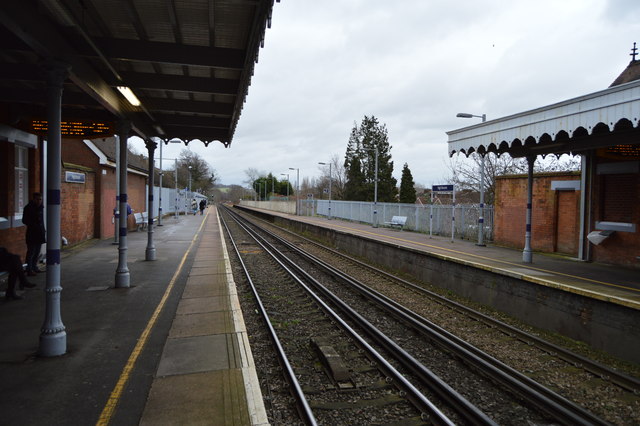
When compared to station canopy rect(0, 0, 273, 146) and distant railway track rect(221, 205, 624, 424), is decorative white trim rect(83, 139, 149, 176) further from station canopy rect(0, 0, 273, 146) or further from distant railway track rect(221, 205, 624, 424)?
distant railway track rect(221, 205, 624, 424)

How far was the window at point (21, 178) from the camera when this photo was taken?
32.6 feet

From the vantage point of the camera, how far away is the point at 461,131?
34.5ft

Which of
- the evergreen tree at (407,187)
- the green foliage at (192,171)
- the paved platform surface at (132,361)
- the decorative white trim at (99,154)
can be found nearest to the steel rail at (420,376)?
the paved platform surface at (132,361)

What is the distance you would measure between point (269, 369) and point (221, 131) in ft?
23.9

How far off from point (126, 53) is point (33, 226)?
16.4 feet

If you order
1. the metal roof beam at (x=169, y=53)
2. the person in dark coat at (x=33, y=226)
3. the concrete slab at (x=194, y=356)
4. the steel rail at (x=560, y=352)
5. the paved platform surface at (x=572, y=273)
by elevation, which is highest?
the metal roof beam at (x=169, y=53)

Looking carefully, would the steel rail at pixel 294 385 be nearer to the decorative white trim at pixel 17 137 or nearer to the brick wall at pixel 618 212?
the decorative white trim at pixel 17 137

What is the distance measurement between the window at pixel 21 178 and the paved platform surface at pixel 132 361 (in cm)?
235

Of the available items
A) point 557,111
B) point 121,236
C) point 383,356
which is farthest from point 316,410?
point 557,111

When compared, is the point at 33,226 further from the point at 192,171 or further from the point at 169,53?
the point at 192,171

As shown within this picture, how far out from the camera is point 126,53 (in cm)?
580

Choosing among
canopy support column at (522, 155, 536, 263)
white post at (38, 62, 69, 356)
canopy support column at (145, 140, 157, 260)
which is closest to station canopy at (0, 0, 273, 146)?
white post at (38, 62, 69, 356)

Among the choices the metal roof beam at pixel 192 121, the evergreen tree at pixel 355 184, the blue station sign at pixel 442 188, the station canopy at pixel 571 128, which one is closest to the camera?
the station canopy at pixel 571 128

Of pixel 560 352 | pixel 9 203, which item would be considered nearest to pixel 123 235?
pixel 9 203
